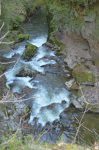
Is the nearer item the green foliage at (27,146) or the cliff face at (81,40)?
the green foliage at (27,146)

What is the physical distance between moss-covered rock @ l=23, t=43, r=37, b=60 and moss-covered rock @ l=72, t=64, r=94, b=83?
2017 millimetres

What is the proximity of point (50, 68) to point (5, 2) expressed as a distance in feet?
8.79

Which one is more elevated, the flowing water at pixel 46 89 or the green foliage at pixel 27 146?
the green foliage at pixel 27 146

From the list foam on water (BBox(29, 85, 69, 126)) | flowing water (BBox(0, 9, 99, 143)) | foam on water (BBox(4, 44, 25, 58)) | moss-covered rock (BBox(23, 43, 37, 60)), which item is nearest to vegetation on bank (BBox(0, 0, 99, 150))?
moss-covered rock (BBox(23, 43, 37, 60))

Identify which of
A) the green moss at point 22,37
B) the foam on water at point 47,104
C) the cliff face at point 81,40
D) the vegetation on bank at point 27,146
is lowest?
the foam on water at point 47,104

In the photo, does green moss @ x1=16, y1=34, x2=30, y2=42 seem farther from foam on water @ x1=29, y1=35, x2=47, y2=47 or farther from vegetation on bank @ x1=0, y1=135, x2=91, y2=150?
vegetation on bank @ x1=0, y1=135, x2=91, y2=150

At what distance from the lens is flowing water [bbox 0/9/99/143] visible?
9.51 m

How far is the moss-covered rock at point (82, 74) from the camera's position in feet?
35.6

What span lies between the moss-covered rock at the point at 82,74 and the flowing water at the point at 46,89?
37 centimetres

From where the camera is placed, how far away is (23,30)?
48.6 ft

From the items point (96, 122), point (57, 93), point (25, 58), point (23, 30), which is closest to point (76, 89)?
point (57, 93)

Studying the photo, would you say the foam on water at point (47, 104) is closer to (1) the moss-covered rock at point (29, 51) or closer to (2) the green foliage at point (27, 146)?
(1) the moss-covered rock at point (29, 51)

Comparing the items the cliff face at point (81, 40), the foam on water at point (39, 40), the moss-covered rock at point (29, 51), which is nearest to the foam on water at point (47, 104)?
the cliff face at point (81, 40)

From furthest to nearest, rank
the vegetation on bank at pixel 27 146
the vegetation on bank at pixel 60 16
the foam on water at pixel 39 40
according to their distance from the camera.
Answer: the foam on water at pixel 39 40
the vegetation on bank at pixel 60 16
the vegetation on bank at pixel 27 146
